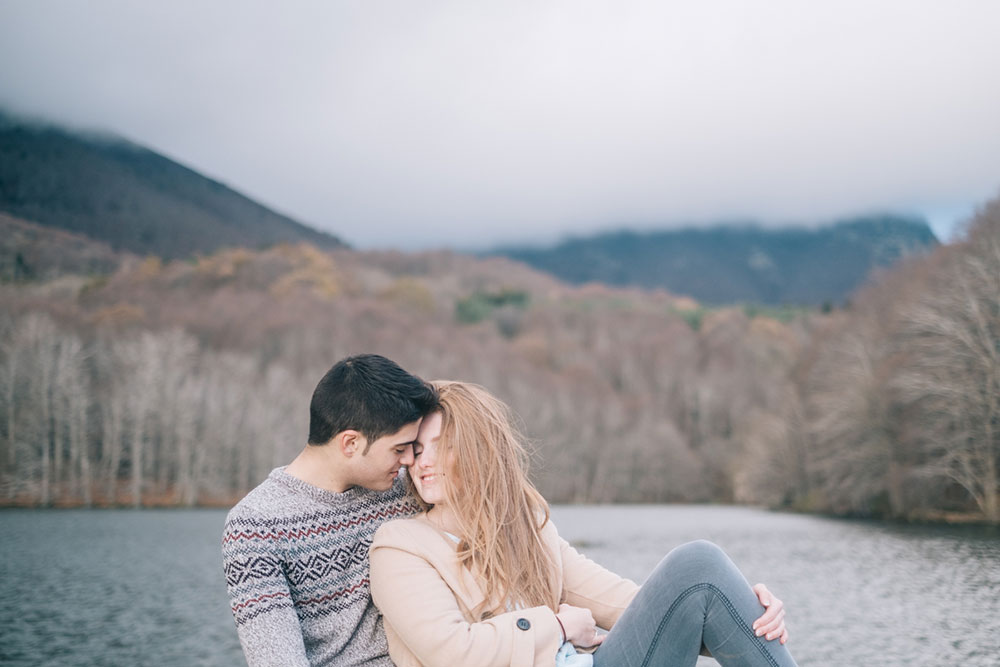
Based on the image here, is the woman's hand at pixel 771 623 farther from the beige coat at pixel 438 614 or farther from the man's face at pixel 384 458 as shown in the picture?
the man's face at pixel 384 458

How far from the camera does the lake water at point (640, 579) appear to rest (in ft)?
38.8

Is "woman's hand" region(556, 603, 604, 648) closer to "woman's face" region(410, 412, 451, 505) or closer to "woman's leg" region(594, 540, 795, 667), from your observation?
"woman's leg" region(594, 540, 795, 667)

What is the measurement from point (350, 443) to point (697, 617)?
1.57m

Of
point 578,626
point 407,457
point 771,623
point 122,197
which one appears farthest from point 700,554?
point 122,197

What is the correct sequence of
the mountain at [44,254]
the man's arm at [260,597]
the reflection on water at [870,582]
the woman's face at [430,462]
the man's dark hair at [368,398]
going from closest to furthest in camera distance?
the man's arm at [260,597] < the man's dark hair at [368,398] < the woman's face at [430,462] < the reflection on water at [870,582] < the mountain at [44,254]

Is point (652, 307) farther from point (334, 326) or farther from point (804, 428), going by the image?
point (804, 428)

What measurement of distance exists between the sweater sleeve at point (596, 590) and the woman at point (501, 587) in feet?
0.89

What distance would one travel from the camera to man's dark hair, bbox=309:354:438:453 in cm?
338

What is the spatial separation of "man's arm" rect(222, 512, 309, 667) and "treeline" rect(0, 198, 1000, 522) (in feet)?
33.6

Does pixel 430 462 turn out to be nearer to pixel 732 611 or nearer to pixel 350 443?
pixel 350 443

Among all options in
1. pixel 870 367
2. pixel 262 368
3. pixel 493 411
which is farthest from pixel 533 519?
pixel 262 368

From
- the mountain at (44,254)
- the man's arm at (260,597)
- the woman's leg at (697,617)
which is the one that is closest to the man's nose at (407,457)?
the man's arm at (260,597)

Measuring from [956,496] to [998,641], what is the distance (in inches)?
1043

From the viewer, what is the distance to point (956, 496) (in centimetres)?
3431
